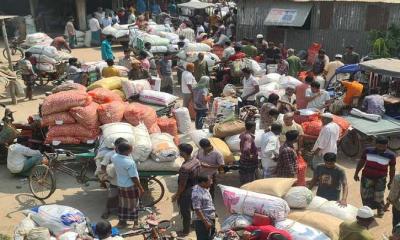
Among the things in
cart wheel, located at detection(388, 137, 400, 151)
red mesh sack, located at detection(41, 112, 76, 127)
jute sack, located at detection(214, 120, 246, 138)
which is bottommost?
cart wheel, located at detection(388, 137, 400, 151)

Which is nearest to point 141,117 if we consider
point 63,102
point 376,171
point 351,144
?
point 63,102

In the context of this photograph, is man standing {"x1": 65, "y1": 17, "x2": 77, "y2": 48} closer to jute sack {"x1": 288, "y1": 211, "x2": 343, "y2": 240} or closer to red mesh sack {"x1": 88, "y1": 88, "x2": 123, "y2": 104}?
red mesh sack {"x1": 88, "y1": 88, "x2": 123, "y2": 104}

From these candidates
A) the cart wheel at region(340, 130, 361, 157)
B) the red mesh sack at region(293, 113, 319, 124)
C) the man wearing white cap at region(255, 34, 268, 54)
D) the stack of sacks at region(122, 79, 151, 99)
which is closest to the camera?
the red mesh sack at region(293, 113, 319, 124)

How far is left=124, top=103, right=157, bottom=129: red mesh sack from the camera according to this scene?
27.5 feet

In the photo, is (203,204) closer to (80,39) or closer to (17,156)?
(17,156)

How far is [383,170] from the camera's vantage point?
22.6ft

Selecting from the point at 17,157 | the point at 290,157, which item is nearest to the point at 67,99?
the point at 17,157

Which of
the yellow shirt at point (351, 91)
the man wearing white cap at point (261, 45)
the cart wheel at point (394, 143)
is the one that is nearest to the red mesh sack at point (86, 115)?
the yellow shirt at point (351, 91)

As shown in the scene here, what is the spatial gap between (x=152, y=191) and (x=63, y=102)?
83.2 inches

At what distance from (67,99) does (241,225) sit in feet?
13.1

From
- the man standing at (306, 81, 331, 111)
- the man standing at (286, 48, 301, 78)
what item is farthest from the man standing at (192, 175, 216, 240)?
the man standing at (286, 48, 301, 78)

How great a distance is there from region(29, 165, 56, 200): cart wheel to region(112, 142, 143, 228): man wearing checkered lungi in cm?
154

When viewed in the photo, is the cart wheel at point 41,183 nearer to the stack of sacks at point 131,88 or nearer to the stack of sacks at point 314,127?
the stack of sacks at point 131,88

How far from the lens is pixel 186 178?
21.7 ft
